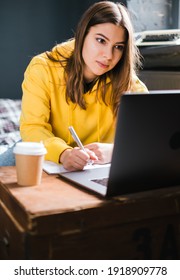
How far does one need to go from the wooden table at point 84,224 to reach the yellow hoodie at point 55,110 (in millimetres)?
549

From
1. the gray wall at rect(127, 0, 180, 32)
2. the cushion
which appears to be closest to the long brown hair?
the cushion

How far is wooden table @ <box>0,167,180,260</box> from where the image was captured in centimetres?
75

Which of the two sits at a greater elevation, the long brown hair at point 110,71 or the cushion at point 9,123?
the long brown hair at point 110,71

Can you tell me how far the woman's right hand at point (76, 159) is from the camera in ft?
3.55

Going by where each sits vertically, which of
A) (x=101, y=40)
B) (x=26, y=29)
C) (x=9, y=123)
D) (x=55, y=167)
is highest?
(x=101, y=40)

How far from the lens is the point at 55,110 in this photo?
1.56m

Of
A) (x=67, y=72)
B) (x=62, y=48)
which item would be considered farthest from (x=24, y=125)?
(x=62, y=48)

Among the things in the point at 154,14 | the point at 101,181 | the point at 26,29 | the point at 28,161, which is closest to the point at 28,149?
the point at 28,161

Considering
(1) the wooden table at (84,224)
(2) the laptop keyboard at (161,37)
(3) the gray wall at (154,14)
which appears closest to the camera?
(1) the wooden table at (84,224)

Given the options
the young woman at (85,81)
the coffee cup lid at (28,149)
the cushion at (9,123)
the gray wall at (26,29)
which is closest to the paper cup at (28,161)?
the coffee cup lid at (28,149)

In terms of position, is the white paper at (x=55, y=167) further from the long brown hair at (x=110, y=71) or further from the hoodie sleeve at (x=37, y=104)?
the long brown hair at (x=110, y=71)

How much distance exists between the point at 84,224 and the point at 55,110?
832 mm

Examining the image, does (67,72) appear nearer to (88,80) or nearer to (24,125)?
(88,80)

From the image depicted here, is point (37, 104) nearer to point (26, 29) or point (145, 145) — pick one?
point (145, 145)
